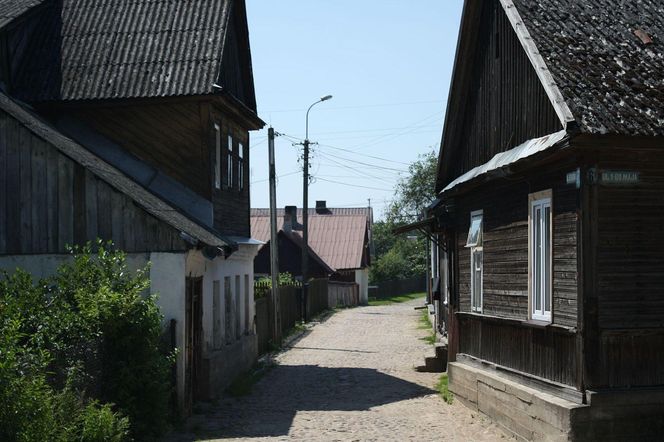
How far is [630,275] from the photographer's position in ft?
35.8

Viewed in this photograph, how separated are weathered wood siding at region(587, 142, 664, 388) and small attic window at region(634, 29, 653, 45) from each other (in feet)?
6.57

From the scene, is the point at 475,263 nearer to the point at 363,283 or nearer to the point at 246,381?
the point at 246,381

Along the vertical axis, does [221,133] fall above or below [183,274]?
above

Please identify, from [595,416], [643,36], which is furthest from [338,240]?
[595,416]

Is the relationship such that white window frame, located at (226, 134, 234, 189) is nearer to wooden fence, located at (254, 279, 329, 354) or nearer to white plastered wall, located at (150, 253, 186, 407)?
wooden fence, located at (254, 279, 329, 354)

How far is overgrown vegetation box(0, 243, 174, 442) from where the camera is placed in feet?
32.1

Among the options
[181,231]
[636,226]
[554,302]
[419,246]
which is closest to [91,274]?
[181,231]

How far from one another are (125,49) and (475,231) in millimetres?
8295

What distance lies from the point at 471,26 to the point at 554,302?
6.47 metres

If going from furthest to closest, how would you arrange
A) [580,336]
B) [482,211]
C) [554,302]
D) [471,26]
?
[471,26], [482,211], [554,302], [580,336]

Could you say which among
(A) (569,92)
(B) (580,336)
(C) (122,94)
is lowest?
(B) (580,336)

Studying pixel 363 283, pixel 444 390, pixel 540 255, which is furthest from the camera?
pixel 363 283

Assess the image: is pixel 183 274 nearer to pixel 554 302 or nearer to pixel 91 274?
pixel 91 274

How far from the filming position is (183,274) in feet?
48.6
